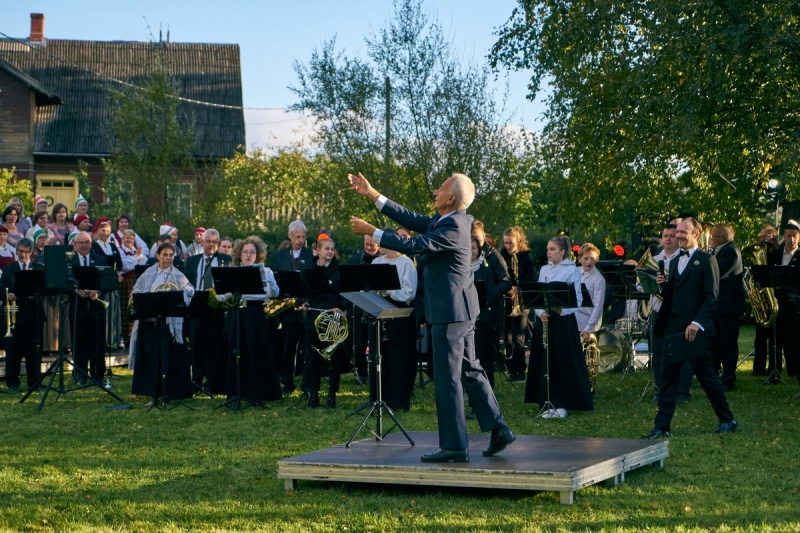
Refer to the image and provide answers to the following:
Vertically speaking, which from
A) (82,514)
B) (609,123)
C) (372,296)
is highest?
(609,123)

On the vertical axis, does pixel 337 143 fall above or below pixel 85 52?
below

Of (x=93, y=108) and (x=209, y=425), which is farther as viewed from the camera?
(x=93, y=108)

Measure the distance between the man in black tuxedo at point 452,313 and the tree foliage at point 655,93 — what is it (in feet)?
25.7

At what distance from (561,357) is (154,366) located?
5.26 m

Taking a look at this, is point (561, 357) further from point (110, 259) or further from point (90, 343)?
point (110, 259)

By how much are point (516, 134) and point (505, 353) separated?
11.1 m

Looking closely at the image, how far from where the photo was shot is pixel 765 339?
57.5 feet

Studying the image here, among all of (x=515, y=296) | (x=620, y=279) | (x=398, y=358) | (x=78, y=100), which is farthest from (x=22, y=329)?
(x=78, y=100)

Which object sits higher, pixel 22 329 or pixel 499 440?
pixel 22 329

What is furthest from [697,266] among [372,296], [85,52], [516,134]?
[85,52]

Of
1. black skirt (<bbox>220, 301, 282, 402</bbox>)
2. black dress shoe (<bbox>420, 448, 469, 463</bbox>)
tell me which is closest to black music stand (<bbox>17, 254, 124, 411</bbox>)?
black skirt (<bbox>220, 301, 282, 402</bbox>)

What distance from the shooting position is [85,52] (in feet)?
167

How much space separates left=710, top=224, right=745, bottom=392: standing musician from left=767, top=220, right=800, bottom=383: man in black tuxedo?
104cm

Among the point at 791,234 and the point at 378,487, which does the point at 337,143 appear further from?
the point at 378,487
